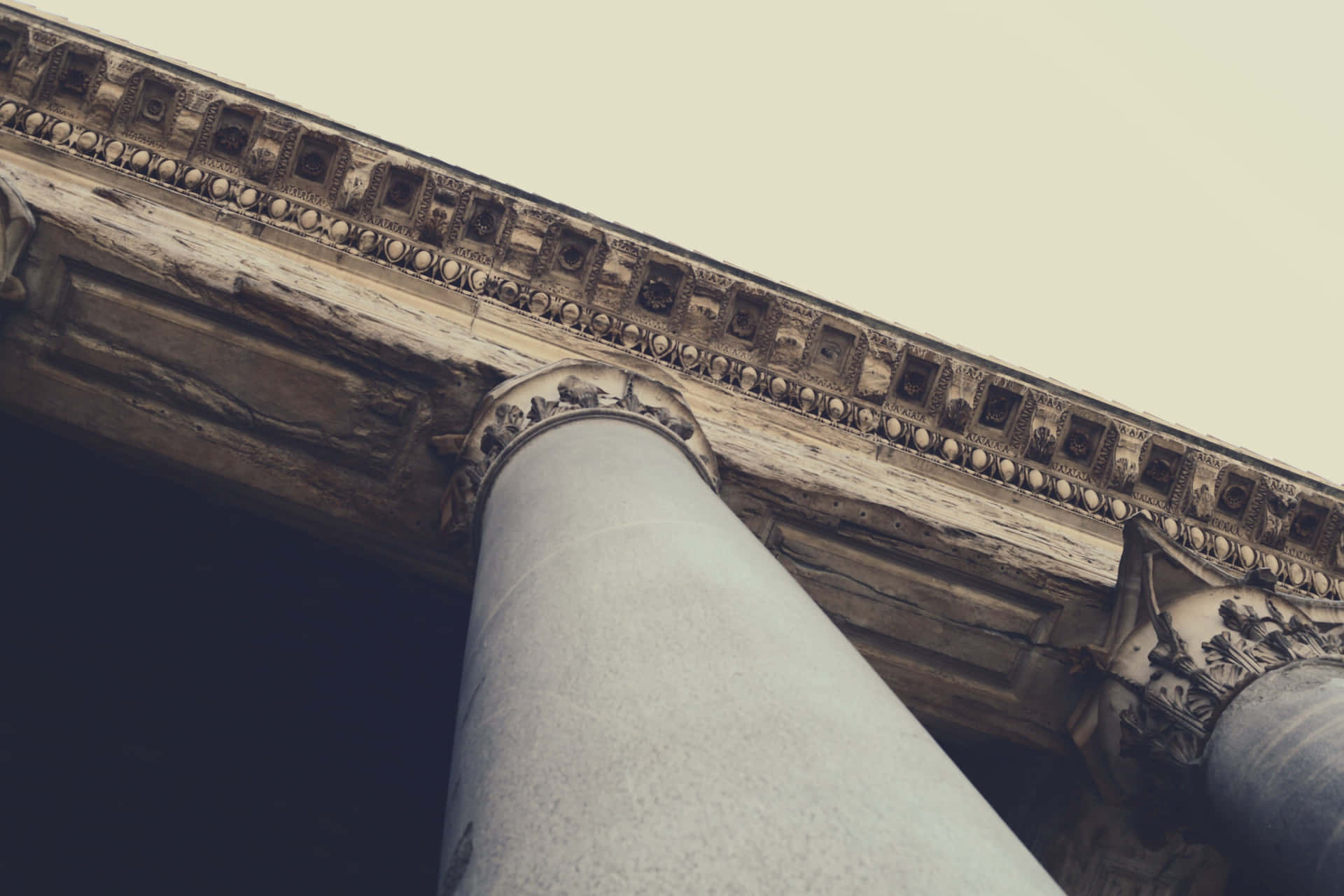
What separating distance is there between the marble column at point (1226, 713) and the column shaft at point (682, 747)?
2556 millimetres

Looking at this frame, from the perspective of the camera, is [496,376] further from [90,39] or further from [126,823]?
[90,39]

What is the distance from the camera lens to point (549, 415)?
443 centimetres

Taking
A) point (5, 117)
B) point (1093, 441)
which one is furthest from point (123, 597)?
point (1093, 441)

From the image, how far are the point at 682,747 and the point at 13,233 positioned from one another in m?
4.84

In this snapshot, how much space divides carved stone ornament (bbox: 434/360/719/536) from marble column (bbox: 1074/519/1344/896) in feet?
8.46

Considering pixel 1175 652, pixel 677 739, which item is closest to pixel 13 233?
pixel 677 739

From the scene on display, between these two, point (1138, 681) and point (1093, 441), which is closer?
point (1138, 681)

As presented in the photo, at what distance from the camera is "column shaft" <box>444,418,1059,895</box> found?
1.58 m

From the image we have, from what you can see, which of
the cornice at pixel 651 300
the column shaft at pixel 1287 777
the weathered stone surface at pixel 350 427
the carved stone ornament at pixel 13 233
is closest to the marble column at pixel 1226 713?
the column shaft at pixel 1287 777

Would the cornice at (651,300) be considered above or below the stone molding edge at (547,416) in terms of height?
above

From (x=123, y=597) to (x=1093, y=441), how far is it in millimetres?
7304

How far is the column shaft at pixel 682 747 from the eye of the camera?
1.58 meters

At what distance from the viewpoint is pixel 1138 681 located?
4832mm

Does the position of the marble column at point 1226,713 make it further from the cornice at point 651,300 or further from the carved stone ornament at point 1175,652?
the cornice at point 651,300
